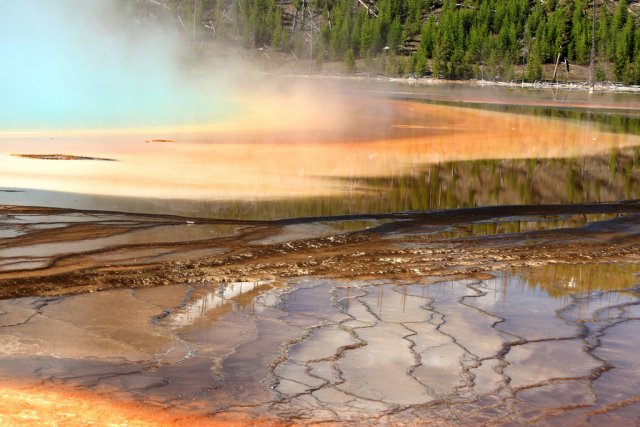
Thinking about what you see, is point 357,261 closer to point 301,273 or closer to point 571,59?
point 301,273

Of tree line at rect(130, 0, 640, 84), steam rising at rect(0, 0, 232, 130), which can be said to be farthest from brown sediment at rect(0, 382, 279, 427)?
tree line at rect(130, 0, 640, 84)

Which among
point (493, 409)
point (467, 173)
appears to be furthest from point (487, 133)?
point (493, 409)

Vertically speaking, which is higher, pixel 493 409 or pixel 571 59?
pixel 571 59

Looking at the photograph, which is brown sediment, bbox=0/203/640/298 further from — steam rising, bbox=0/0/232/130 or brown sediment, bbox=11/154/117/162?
steam rising, bbox=0/0/232/130

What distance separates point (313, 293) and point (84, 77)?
31.3 m

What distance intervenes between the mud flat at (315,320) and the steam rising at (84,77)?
1280cm

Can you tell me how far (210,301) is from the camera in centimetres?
797

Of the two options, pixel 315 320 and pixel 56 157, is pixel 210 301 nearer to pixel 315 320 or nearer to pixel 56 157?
pixel 315 320

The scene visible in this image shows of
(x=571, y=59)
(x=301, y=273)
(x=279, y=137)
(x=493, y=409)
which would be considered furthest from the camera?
(x=571, y=59)

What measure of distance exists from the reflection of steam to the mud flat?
0.03m

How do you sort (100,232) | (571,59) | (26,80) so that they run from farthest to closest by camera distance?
(571,59) → (26,80) → (100,232)

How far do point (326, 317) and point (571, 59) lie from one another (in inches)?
2877

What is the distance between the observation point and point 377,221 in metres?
11.8

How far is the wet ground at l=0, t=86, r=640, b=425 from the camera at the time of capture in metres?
5.90
